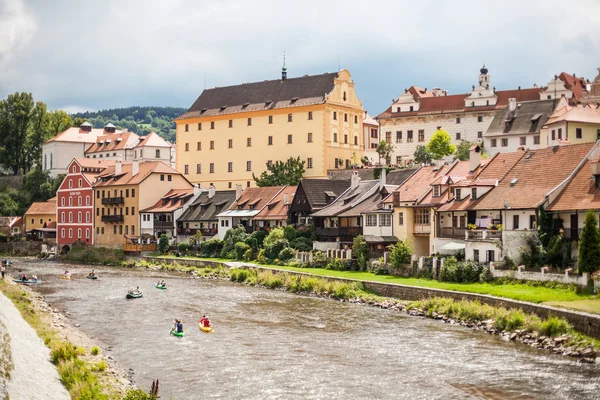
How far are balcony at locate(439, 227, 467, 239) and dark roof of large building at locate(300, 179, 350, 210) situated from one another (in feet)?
63.3

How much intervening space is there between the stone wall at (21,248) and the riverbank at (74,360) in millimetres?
59842

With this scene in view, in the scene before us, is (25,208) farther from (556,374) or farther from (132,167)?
(556,374)

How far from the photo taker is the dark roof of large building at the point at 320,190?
71.7m

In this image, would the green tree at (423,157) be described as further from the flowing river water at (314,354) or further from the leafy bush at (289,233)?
the flowing river water at (314,354)

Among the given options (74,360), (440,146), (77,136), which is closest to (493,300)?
(74,360)

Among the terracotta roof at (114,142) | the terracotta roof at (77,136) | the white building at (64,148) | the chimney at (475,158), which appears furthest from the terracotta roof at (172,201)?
the chimney at (475,158)

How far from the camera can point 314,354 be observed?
1325 inches

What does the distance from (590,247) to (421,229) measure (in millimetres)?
19069

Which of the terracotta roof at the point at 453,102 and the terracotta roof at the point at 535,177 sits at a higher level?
the terracotta roof at the point at 453,102

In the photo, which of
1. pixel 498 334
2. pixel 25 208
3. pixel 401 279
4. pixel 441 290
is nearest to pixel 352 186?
pixel 401 279

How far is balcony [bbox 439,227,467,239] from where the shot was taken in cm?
5191

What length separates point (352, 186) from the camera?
235ft

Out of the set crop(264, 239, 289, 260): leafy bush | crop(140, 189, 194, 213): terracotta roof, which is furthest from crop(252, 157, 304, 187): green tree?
crop(264, 239, 289, 260): leafy bush

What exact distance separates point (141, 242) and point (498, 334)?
196ft
